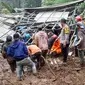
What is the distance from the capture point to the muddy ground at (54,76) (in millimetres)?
7465

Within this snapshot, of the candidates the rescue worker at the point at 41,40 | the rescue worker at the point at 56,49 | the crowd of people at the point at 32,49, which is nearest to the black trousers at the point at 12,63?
the crowd of people at the point at 32,49

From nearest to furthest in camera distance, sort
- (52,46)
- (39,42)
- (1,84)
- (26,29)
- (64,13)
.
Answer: (1,84) → (39,42) → (52,46) → (26,29) → (64,13)

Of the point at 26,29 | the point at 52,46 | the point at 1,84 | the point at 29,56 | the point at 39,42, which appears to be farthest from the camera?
the point at 26,29

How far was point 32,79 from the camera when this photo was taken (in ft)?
25.8

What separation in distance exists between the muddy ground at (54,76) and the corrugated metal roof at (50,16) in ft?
21.2

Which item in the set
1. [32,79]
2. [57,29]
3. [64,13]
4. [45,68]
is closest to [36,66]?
[45,68]

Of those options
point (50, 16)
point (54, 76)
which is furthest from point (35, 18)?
point (54, 76)

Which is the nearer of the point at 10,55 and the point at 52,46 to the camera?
the point at 10,55

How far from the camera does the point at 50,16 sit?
52.7 feet

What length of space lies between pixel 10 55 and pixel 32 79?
101 cm

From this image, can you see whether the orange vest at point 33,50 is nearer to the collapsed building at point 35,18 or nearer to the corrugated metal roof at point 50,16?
the collapsed building at point 35,18

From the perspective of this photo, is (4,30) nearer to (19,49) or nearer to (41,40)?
(41,40)

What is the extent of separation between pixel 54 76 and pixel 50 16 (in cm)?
857

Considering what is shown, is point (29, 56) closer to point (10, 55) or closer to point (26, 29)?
point (10, 55)
